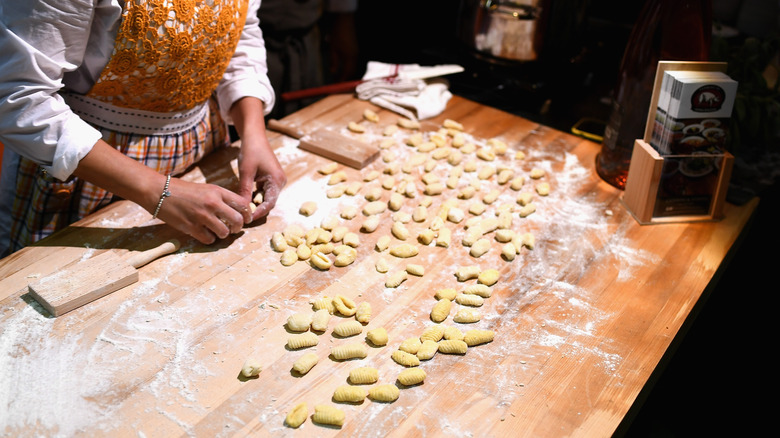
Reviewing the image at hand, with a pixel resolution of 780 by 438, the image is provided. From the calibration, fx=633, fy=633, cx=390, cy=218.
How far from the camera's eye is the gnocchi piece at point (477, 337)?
3.64ft

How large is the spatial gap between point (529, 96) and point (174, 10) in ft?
3.80

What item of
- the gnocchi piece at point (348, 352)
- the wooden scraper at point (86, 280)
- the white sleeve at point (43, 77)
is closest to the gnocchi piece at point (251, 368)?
the gnocchi piece at point (348, 352)

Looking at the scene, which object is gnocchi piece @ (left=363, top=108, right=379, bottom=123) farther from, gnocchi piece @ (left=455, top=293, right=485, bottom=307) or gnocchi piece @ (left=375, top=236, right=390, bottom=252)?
gnocchi piece @ (left=455, top=293, right=485, bottom=307)

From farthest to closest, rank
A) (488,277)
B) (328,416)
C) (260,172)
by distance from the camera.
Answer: (260,172) → (488,277) → (328,416)

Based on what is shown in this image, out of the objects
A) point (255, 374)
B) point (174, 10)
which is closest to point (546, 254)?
point (255, 374)

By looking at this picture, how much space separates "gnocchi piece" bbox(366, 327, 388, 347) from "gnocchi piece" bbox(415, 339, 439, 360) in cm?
6

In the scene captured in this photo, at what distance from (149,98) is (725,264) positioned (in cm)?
134

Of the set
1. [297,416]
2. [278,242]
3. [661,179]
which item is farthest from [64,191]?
[661,179]

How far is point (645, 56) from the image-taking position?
1543 millimetres

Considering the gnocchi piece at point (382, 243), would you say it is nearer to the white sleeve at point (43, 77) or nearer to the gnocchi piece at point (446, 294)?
the gnocchi piece at point (446, 294)

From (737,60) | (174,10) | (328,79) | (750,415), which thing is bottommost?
(750,415)

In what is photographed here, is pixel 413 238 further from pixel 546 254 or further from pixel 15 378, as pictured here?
pixel 15 378

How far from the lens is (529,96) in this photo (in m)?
2.02

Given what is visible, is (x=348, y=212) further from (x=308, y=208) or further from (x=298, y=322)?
(x=298, y=322)
